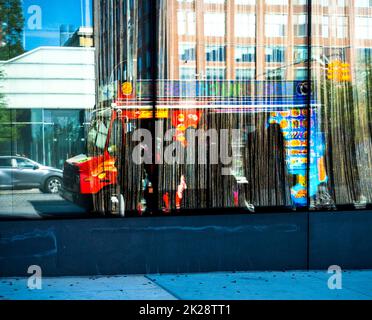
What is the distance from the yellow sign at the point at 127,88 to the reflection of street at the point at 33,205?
1563 mm

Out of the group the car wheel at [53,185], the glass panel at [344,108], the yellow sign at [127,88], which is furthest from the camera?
the glass panel at [344,108]

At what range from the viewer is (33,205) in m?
8.20

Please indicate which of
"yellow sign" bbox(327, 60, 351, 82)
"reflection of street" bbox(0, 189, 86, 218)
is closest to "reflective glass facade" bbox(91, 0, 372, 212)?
"yellow sign" bbox(327, 60, 351, 82)

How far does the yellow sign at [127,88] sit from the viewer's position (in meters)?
8.52

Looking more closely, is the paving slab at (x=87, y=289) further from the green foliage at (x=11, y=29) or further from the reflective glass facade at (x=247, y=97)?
the green foliage at (x=11, y=29)

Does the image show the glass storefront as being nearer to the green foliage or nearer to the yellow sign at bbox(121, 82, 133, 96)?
the yellow sign at bbox(121, 82, 133, 96)

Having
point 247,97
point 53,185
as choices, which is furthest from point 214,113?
point 53,185

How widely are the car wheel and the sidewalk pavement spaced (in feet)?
3.56

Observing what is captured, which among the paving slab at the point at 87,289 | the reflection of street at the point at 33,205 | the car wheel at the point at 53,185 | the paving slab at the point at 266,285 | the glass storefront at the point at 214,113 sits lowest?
the paving slab at the point at 266,285

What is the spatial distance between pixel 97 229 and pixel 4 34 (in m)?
2.65

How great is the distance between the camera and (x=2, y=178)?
8.11m

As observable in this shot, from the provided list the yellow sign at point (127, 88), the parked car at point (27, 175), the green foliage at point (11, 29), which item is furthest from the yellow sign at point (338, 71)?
the green foliage at point (11, 29)

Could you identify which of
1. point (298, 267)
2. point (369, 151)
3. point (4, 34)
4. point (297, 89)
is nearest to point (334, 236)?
point (298, 267)

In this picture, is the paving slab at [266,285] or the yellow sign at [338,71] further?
the yellow sign at [338,71]
